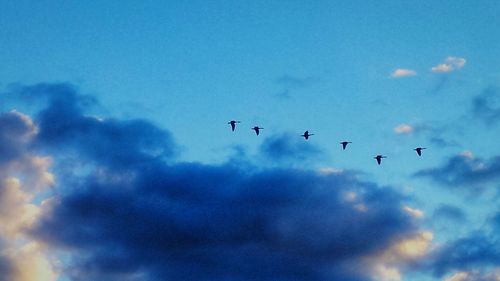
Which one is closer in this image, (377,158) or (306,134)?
(306,134)

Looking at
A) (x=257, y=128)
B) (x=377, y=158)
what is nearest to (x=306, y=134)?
(x=257, y=128)

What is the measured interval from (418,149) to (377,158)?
12.6 m

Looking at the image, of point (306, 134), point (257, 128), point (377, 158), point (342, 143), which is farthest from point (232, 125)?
point (377, 158)

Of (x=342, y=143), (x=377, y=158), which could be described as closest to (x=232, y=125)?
Answer: (x=342, y=143)

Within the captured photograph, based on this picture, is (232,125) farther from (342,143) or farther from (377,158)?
(377,158)

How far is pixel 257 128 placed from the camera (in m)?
156

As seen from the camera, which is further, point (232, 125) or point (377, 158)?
point (377, 158)

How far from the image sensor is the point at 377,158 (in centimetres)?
17012

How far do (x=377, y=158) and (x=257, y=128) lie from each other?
38.7 m

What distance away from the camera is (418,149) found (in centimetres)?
16262

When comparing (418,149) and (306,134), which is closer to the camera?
(306,134)

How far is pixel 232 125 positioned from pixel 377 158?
44.3 m

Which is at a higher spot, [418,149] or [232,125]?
[232,125]

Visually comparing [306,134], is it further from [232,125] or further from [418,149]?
[418,149]
